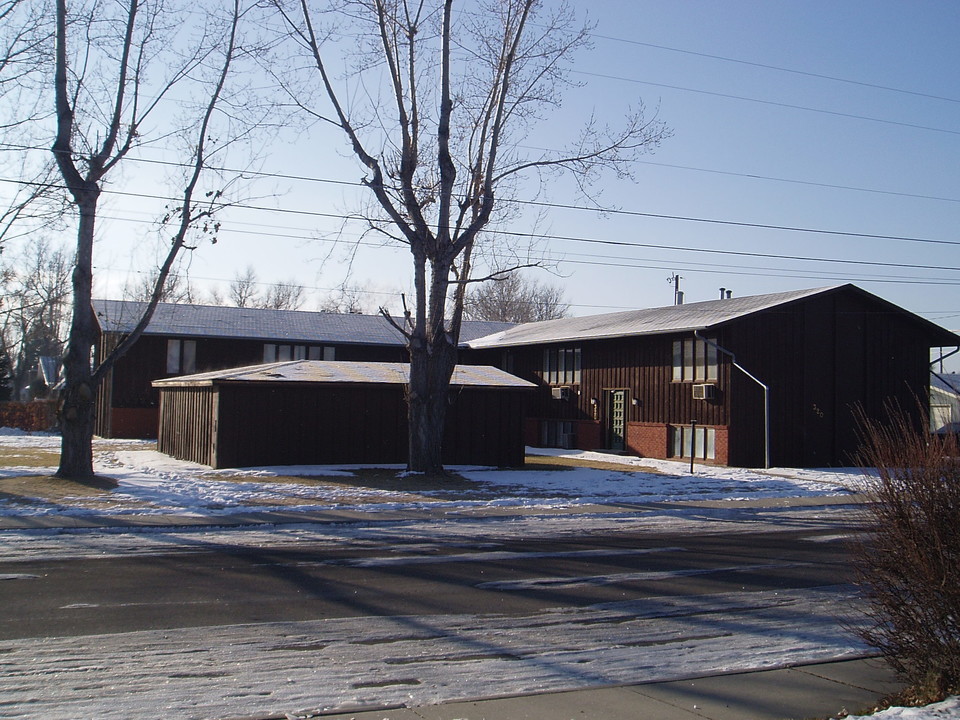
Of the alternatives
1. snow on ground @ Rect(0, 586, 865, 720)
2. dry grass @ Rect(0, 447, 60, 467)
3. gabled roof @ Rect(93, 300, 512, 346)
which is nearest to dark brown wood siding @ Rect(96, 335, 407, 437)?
gabled roof @ Rect(93, 300, 512, 346)

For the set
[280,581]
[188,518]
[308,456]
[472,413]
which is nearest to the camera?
[280,581]

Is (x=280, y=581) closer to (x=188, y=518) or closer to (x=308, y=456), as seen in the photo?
(x=188, y=518)

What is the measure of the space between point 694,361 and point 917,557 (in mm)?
25373

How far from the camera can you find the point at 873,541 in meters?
6.72

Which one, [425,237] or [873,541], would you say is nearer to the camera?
[873,541]

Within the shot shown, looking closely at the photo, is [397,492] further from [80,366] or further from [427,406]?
[80,366]

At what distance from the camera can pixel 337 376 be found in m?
26.3

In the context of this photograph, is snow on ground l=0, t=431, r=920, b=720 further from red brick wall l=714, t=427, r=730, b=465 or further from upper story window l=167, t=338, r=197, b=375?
upper story window l=167, t=338, r=197, b=375

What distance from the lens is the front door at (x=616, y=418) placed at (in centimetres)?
3475

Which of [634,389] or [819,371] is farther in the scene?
[634,389]

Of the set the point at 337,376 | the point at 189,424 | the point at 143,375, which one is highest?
the point at 143,375

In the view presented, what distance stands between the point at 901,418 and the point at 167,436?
88.0ft

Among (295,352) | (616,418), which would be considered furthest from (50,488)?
(295,352)

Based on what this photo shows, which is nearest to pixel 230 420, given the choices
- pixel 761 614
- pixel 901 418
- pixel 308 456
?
pixel 308 456
